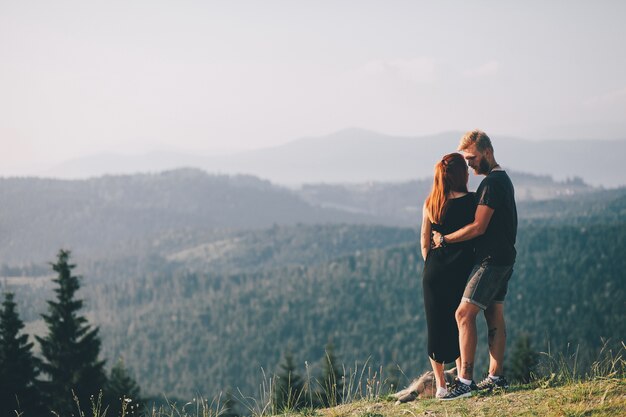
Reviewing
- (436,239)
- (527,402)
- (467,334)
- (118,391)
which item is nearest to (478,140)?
(436,239)

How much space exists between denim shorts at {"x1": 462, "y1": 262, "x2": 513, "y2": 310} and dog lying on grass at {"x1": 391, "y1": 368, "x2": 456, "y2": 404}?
182cm

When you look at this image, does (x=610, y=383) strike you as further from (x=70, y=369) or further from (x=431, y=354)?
(x=70, y=369)

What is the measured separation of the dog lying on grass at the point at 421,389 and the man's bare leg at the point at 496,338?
37.4 inches

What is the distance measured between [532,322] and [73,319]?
18348 centimetres

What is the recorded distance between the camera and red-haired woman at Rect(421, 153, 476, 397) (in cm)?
884

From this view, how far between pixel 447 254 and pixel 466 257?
0.29m

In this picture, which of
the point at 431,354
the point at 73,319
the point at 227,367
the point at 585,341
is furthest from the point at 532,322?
the point at 431,354

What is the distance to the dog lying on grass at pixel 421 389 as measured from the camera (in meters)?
9.21

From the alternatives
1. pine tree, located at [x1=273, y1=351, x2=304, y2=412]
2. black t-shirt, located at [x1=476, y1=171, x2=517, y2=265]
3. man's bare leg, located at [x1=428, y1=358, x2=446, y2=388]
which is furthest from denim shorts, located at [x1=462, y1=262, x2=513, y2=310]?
pine tree, located at [x1=273, y1=351, x2=304, y2=412]

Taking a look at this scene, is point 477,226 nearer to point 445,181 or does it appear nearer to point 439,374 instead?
point 445,181

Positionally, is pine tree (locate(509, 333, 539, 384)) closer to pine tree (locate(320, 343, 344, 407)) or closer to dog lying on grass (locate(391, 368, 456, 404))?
pine tree (locate(320, 343, 344, 407))

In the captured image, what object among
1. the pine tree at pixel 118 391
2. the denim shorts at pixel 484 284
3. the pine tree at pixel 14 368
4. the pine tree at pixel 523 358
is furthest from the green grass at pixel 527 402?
the pine tree at pixel 523 358

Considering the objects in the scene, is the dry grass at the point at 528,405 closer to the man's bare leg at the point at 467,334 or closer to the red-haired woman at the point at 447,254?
the man's bare leg at the point at 467,334

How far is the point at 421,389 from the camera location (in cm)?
962
